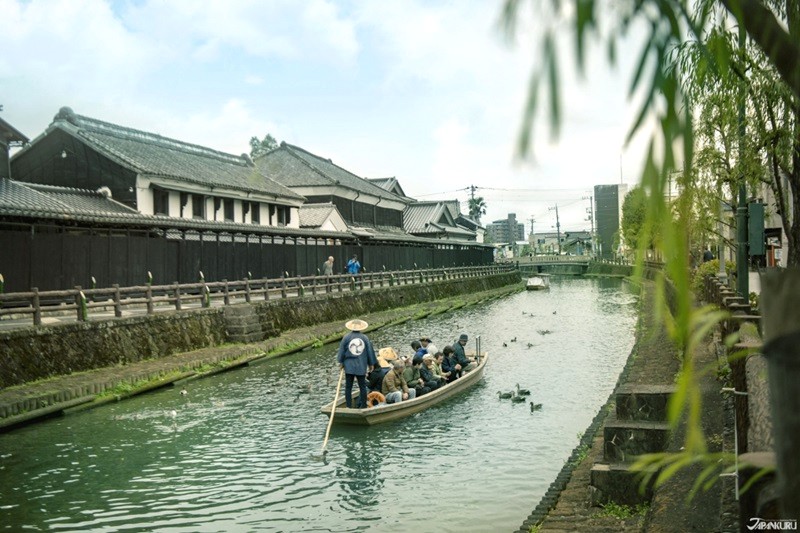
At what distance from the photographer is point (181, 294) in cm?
2616

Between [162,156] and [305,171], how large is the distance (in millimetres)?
17715

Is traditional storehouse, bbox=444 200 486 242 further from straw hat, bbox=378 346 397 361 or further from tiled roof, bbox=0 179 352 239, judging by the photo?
straw hat, bbox=378 346 397 361

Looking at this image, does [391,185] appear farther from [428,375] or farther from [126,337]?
[428,375]

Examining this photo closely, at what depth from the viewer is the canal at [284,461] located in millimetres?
9172

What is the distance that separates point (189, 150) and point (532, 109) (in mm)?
39895

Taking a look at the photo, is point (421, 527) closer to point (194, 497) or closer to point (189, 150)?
point (194, 497)

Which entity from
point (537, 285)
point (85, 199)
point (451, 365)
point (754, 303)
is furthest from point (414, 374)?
point (537, 285)

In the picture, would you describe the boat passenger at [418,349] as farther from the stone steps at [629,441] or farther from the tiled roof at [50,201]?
the tiled roof at [50,201]

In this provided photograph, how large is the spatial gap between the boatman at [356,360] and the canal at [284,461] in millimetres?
874

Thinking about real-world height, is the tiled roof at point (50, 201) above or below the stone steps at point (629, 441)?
above

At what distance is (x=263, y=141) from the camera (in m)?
76.1

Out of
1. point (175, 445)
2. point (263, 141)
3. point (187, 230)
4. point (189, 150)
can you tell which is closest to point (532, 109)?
point (175, 445)

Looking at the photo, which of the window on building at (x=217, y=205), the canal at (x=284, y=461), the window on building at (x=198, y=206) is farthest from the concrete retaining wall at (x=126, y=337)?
the window on building at (x=217, y=205)

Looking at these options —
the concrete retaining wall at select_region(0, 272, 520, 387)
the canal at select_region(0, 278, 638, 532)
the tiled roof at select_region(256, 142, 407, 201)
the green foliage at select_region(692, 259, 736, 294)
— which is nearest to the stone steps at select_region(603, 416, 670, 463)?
the canal at select_region(0, 278, 638, 532)
